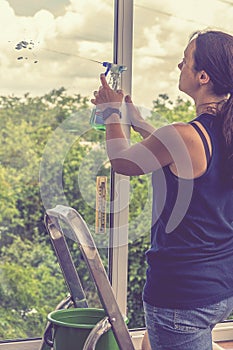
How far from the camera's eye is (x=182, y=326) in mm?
1732

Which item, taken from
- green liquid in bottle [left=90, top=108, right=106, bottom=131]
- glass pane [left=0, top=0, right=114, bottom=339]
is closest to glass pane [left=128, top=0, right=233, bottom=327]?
glass pane [left=0, top=0, right=114, bottom=339]

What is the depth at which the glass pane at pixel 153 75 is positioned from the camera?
9.70 feet

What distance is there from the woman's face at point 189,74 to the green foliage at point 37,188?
3.28ft

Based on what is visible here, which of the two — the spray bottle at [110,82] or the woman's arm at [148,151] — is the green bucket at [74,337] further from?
the spray bottle at [110,82]

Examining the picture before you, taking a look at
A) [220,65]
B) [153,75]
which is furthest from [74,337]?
[153,75]

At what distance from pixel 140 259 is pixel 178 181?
137 centimetres

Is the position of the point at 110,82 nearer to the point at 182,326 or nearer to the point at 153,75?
the point at 153,75

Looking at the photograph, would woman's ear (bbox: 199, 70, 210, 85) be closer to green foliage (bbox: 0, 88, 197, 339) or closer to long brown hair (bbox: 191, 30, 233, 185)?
long brown hair (bbox: 191, 30, 233, 185)

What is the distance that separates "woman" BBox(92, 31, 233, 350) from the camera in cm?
173

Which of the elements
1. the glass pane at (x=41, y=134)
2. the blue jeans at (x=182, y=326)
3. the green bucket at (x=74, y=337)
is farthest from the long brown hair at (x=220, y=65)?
the glass pane at (x=41, y=134)

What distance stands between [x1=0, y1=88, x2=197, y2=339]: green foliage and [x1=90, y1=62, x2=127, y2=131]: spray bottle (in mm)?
250

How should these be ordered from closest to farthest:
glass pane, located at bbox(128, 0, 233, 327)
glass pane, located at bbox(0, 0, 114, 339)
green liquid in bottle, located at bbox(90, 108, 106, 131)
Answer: green liquid in bottle, located at bbox(90, 108, 106, 131) → glass pane, located at bbox(0, 0, 114, 339) → glass pane, located at bbox(128, 0, 233, 327)

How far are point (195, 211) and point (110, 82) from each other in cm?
99

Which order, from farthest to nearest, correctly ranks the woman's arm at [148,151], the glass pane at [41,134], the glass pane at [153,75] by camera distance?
1. the glass pane at [153,75]
2. the glass pane at [41,134]
3. the woman's arm at [148,151]
